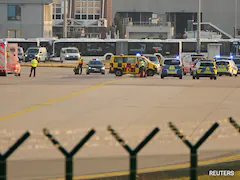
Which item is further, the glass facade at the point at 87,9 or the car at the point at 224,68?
the glass facade at the point at 87,9

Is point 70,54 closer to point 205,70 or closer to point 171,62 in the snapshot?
point 171,62

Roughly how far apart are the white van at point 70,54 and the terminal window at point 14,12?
A: 21689 millimetres

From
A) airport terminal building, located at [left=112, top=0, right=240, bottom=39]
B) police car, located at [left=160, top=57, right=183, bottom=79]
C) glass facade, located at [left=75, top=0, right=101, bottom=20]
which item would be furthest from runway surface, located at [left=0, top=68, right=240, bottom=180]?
glass facade, located at [left=75, top=0, right=101, bottom=20]

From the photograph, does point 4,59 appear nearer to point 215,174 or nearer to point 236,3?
point 215,174

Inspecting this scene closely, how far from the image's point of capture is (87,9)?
137000 mm

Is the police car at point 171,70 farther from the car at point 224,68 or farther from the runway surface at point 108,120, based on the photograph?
the runway surface at point 108,120

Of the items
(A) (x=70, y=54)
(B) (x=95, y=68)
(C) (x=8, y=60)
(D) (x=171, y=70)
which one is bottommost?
(D) (x=171, y=70)

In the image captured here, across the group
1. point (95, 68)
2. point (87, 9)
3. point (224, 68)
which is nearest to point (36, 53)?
point (95, 68)

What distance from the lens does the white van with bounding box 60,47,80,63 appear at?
85.0 meters

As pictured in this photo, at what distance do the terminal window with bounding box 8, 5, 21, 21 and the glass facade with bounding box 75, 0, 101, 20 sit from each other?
31375 mm

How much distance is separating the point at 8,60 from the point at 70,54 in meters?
29.8

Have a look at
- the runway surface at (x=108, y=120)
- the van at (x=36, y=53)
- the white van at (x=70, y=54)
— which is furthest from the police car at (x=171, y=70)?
the van at (x=36, y=53)

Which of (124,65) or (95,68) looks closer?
(124,65)

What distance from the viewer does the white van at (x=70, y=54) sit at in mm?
85000
